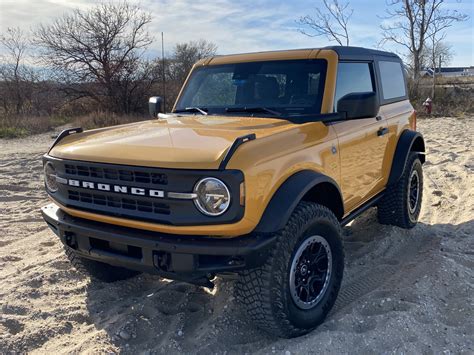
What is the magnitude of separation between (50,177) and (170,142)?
1.05 m

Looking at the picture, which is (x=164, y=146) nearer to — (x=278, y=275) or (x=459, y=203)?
(x=278, y=275)

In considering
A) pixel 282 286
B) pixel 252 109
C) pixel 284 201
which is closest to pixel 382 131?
pixel 252 109

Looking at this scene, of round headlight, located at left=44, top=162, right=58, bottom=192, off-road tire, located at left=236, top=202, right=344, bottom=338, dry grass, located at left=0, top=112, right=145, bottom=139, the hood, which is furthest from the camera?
dry grass, located at left=0, top=112, right=145, bottom=139

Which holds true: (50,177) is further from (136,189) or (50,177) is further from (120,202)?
(136,189)

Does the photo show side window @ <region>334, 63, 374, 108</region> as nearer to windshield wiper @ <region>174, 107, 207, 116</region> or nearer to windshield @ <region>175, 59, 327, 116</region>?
windshield @ <region>175, 59, 327, 116</region>

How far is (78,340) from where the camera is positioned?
121 inches

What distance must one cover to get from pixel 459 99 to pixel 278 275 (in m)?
20.9

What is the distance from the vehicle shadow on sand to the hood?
1237 mm

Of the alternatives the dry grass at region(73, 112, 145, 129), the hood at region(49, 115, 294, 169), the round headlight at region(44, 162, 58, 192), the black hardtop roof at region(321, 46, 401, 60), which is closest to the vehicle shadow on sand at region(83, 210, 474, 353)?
the round headlight at region(44, 162, 58, 192)

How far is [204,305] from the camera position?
3482mm

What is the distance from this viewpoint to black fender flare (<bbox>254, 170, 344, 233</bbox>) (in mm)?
2625

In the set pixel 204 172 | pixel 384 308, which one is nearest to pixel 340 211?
pixel 384 308

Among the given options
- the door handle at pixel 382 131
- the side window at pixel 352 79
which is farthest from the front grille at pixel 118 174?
the door handle at pixel 382 131

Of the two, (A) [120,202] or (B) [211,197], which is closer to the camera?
(B) [211,197]
